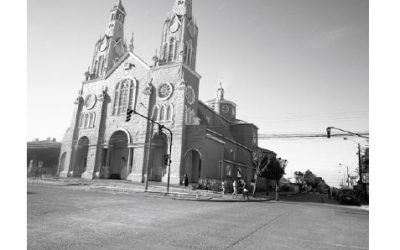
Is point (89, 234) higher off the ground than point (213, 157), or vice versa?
point (213, 157)

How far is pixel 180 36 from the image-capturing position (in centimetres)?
3600

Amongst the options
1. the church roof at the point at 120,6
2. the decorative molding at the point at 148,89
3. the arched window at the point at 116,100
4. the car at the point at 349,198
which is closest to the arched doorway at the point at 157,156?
the decorative molding at the point at 148,89

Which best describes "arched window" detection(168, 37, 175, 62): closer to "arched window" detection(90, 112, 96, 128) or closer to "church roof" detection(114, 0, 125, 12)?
"church roof" detection(114, 0, 125, 12)

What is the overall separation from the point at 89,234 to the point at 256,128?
4973 cm

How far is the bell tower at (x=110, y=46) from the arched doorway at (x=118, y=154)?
11912 millimetres

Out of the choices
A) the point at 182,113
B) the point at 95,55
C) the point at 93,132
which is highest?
the point at 95,55

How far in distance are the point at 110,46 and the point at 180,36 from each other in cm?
1440

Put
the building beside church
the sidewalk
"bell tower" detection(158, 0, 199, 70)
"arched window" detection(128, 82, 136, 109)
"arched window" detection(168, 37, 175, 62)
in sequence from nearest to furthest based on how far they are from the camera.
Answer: the sidewalk → the building beside church → "bell tower" detection(158, 0, 199, 70) → "arched window" detection(168, 37, 175, 62) → "arched window" detection(128, 82, 136, 109)

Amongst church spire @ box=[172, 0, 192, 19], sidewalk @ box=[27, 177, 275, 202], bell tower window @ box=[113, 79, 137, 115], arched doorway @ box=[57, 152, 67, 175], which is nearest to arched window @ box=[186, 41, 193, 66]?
church spire @ box=[172, 0, 192, 19]

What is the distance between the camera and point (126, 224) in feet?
24.0

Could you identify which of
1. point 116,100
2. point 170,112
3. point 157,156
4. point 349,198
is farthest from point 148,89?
point 349,198

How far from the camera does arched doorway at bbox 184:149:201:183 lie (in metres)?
32.9
